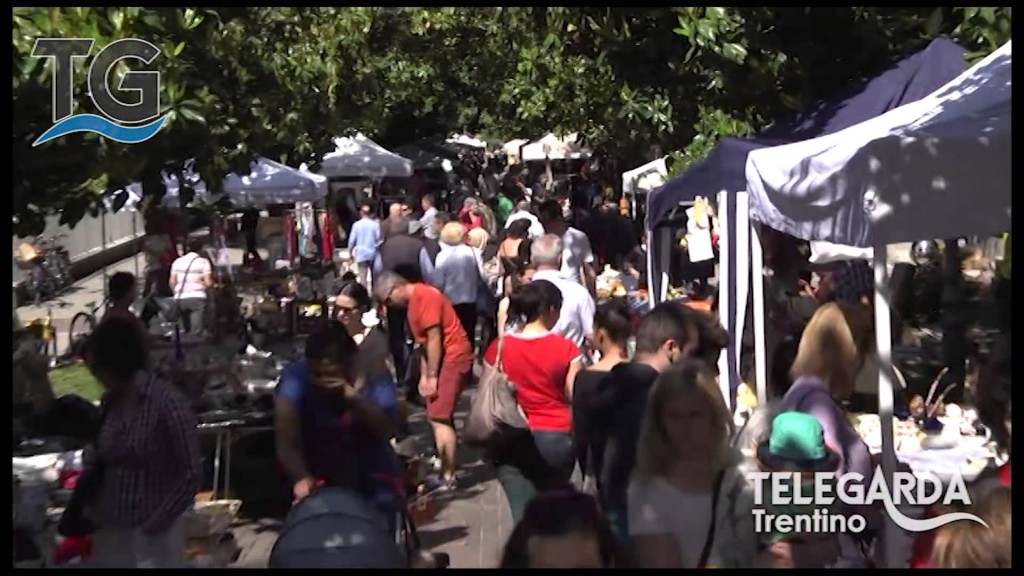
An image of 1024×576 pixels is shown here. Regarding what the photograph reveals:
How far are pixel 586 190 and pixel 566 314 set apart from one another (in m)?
23.6

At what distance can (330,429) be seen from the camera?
17.1ft


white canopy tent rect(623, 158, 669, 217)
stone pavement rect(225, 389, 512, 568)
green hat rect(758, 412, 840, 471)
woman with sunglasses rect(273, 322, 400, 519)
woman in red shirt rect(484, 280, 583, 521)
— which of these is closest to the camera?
green hat rect(758, 412, 840, 471)

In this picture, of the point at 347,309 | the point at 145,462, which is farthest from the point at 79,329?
the point at 145,462

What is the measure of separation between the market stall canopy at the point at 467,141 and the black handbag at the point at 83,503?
125 ft

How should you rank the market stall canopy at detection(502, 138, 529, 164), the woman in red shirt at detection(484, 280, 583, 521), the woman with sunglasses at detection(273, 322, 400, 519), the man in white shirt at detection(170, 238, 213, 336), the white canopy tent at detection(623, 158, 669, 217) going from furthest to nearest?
the market stall canopy at detection(502, 138, 529, 164), the white canopy tent at detection(623, 158, 669, 217), the man in white shirt at detection(170, 238, 213, 336), the woman in red shirt at detection(484, 280, 583, 521), the woman with sunglasses at detection(273, 322, 400, 519)

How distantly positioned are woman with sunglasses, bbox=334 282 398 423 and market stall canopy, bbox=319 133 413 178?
16074mm

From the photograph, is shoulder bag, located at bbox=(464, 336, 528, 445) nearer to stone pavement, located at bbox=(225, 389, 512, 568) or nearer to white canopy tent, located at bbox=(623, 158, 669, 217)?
stone pavement, located at bbox=(225, 389, 512, 568)

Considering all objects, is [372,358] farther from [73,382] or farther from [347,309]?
[73,382]

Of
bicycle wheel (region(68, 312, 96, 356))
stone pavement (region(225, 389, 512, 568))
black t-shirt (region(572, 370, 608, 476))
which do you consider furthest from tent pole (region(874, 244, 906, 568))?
bicycle wheel (region(68, 312, 96, 356))

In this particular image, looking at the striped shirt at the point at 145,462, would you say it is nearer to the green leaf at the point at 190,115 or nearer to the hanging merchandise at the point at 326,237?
the green leaf at the point at 190,115

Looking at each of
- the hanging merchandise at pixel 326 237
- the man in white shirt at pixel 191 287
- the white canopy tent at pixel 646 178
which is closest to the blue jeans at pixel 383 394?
the man in white shirt at pixel 191 287

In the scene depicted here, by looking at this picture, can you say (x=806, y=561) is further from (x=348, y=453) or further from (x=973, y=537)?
(x=348, y=453)

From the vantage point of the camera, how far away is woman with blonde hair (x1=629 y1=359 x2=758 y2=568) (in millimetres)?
4156

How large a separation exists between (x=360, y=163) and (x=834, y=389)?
19652mm
